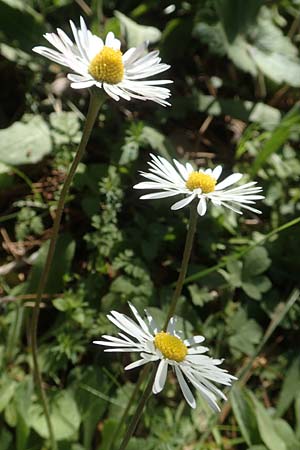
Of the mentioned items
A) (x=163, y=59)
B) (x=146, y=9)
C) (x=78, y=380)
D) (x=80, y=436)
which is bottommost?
(x=80, y=436)

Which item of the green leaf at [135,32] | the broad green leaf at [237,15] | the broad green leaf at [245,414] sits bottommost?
the broad green leaf at [245,414]

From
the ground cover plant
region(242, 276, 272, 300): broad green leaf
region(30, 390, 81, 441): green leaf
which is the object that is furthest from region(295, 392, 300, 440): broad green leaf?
region(30, 390, 81, 441): green leaf

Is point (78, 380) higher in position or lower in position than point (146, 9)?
lower

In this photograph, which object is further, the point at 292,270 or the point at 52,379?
the point at 292,270

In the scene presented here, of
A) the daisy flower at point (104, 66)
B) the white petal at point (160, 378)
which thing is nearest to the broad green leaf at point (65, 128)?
the daisy flower at point (104, 66)

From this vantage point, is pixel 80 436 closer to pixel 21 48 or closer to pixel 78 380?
pixel 78 380

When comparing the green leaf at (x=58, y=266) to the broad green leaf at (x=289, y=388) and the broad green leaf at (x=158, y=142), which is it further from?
the broad green leaf at (x=289, y=388)

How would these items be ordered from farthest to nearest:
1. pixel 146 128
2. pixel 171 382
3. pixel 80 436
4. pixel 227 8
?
pixel 227 8 → pixel 146 128 → pixel 171 382 → pixel 80 436

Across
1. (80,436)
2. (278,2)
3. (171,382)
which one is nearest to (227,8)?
(278,2)
